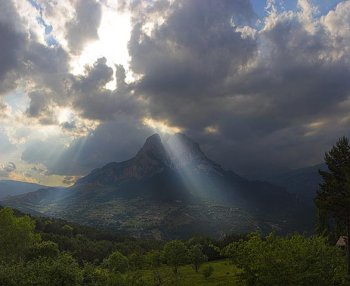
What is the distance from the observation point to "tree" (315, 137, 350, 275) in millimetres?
74125

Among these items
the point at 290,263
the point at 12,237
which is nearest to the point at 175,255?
the point at 12,237

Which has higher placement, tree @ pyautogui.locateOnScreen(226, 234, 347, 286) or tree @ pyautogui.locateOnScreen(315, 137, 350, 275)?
tree @ pyautogui.locateOnScreen(315, 137, 350, 275)

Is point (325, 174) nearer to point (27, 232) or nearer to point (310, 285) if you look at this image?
point (310, 285)

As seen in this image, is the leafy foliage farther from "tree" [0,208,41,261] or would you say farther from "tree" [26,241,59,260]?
"tree" [0,208,41,261]

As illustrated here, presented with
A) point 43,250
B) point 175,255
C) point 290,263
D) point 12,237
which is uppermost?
point 12,237

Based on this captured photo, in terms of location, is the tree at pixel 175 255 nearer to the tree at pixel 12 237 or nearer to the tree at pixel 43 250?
the tree at pixel 43 250

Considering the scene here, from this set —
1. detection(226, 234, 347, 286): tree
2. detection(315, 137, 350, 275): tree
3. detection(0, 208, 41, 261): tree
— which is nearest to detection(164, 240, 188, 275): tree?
detection(0, 208, 41, 261): tree

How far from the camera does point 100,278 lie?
35.3 m

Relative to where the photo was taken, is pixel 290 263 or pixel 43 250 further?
pixel 43 250

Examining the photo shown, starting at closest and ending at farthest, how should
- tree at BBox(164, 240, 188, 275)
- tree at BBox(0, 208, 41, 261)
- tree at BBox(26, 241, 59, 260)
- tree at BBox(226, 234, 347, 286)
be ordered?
1. tree at BBox(226, 234, 347, 286)
2. tree at BBox(26, 241, 59, 260)
3. tree at BBox(0, 208, 41, 261)
4. tree at BBox(164, 240, 188, 275)

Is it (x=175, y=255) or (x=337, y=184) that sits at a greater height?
(x=337, y=184)

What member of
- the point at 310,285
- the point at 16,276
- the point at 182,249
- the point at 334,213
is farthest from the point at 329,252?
the point at 182,249

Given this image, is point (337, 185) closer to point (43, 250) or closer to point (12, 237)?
point (43, 250)

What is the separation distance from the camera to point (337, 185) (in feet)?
245
